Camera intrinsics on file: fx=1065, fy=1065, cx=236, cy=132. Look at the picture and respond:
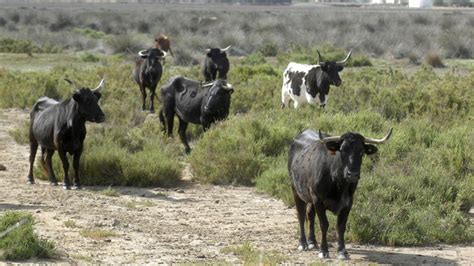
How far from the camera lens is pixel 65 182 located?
16484 millimetres

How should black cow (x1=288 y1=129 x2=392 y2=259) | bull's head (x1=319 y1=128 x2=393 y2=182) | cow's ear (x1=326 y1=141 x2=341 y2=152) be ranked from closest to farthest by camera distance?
bull's head (x1=319 y1=128 x2=393 y2=182), black cow (x1=288 y1=129 x2=392 y2=259), cow's ear (x1=326 y1=141 x2=341 y2=152)

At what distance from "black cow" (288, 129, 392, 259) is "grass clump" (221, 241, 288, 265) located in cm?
55

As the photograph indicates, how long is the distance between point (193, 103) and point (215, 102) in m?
0.58

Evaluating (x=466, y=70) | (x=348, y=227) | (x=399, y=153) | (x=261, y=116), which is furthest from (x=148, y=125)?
(x=466, y=70)

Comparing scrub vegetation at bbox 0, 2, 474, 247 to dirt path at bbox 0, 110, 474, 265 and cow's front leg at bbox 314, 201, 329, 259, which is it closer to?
dirt path at bbox 0, 110, 474, 265

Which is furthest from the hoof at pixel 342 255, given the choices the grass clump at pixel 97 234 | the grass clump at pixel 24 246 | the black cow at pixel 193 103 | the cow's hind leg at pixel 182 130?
the cow's hind leg at pixel 182 130

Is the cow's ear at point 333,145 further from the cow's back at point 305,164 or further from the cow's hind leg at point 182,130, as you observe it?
the cow's hind leg at point 182,130

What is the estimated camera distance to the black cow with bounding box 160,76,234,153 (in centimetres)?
1984

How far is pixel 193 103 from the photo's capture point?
20.2 m

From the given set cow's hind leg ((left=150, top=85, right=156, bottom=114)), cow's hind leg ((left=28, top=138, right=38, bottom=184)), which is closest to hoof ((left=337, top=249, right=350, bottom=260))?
cow's hind leg ((left=28, top=138, right=38, bottom=184))

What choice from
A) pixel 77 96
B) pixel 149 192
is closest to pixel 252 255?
pixel 149 192

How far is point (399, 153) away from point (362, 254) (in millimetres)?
5161

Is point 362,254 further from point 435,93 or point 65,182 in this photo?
point 435,93

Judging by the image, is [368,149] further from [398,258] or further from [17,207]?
[17,207]
